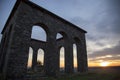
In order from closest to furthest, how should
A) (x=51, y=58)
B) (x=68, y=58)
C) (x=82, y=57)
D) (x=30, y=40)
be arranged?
(x=30, y=40), (x=51, y=58), (x=68, y=58), (x=82, y=57)

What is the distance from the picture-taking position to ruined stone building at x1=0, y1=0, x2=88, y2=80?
670cm

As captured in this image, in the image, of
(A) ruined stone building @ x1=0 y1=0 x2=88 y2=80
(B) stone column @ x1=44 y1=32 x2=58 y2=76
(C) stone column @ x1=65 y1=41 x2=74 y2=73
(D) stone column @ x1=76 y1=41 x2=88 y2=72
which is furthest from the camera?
(D) stone column @ x1=76 y1=41 x2=88 y2=72

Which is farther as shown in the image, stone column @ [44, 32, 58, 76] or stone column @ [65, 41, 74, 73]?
stone column @ [65, 41, 74, 73]

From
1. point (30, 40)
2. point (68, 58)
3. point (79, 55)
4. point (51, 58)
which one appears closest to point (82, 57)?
point (79, 55)

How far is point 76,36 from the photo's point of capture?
44.1 feet

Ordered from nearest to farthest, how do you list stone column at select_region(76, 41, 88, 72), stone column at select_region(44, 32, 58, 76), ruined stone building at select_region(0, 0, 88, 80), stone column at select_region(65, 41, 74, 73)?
ruined stone building at select_region(0, 0, 88, 80), stone column at select_region(44, 32, 58, 76), stone column at select_region(65, 41, 74, 73), stone column at select_region(76, 41, 88, 72)

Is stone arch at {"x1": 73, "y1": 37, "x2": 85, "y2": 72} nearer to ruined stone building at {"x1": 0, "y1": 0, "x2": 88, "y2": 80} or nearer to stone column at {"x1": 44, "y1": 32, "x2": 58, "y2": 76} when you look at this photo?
ruined stone building at {"x1": 0, "y1": 0, "x2": 88, "y2": 80}

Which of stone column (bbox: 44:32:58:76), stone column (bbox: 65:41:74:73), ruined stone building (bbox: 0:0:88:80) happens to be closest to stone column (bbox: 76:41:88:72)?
ruined stone building (bbox: 0:0:88:80)

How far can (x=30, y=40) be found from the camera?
8.32 m

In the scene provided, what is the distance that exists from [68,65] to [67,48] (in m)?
2.20

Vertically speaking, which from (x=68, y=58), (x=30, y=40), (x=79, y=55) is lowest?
(x=68, y=58)

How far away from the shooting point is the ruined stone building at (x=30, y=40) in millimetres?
6695

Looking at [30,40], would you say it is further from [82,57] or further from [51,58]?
[82,57]

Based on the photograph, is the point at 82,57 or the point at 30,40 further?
the point at 82,57
